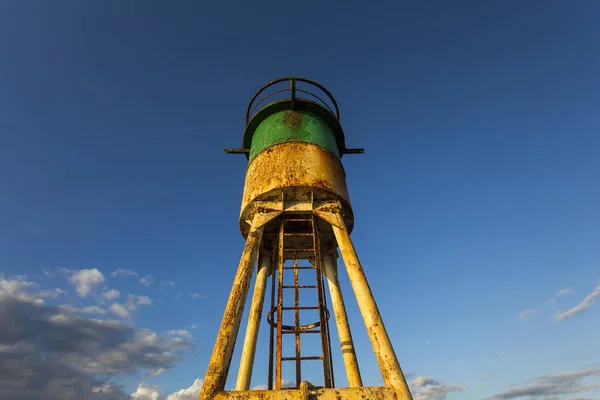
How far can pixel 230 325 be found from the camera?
5621 mm

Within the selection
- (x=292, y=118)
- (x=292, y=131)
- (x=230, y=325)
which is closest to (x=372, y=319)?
(x=230, y=325)

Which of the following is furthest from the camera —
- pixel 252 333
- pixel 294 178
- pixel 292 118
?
pixel 292 118

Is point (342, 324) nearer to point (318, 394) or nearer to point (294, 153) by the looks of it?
point (318, 394)

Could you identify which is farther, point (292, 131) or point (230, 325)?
point (292, 131)

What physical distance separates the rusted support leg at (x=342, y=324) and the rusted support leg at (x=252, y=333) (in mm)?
1606

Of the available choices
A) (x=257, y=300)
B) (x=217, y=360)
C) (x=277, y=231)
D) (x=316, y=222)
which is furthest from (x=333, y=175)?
(x=217, y=360)

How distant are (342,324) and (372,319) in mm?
2350

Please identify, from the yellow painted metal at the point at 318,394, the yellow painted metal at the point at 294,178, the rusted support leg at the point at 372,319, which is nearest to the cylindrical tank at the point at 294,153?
the yellow painted metal at the point at 294,178

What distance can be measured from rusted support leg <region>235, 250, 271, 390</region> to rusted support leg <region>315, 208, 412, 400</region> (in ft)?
8.16

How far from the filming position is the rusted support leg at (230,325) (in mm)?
5012

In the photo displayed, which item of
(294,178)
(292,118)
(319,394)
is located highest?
(292,118)

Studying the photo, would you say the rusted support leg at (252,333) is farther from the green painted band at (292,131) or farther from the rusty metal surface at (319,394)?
the green painted band at (292,131)

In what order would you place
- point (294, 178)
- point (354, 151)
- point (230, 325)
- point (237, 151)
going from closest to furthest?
point (230, 325) → point (294, 178) → point (237, 151) → point (354, 151)

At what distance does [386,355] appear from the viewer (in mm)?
5379
